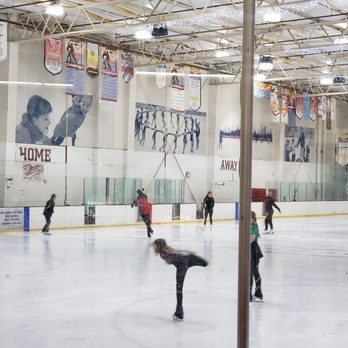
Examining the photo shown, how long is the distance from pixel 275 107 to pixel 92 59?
14.0 meters

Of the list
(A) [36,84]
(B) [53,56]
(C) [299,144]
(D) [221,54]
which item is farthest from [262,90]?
(A) [36,84]

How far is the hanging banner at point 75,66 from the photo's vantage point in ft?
89.8

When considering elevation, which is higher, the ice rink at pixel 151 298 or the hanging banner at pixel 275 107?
the hanging banner at pixel 275 107

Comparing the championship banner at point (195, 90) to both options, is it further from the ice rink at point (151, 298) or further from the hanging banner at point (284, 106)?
the ice rink at point (151, 298)

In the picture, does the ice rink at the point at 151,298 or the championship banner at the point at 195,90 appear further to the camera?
the championship banner at the point at 195,90

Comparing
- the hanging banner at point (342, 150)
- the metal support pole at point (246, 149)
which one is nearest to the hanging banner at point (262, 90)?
the hanging banner at point (342, 150)

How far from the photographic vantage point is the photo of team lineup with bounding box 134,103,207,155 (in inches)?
1229

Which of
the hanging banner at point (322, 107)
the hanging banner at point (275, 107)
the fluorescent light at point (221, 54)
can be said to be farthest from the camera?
the hanging banner at point (322, 107)

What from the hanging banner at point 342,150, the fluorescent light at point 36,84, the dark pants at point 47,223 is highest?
the fluorescent light at point 36,84

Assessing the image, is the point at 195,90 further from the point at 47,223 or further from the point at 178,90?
the point at 47,223

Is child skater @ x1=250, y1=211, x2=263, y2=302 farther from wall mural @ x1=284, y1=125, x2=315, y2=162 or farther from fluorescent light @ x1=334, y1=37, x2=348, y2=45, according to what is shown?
wall mural @ x1=284, y1=125, x2=315, y2=162

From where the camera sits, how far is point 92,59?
28.4 meters

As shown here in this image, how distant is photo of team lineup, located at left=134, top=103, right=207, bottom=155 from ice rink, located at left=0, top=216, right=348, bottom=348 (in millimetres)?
12262

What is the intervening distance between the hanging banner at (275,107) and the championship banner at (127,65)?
36.2 ft
